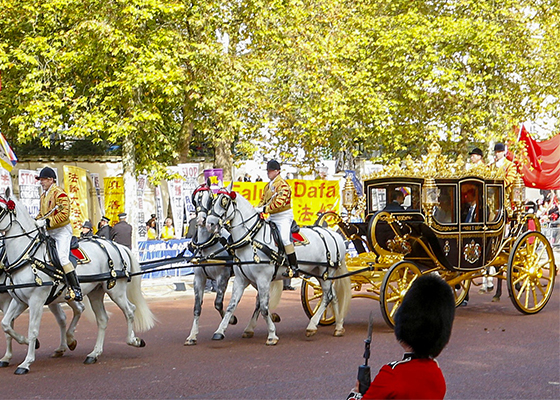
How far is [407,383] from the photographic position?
3.48 m

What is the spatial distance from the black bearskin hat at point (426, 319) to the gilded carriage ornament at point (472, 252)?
8555mm

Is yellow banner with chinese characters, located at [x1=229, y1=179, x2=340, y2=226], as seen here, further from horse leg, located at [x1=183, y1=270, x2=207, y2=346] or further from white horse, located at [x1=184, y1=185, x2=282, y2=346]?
horse leg, located at [x1=183, y1=270, x2=207, y2=346]

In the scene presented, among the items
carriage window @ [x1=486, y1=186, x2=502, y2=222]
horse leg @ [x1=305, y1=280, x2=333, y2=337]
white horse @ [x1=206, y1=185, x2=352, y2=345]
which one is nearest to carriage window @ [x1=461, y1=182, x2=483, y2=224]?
carriage window @ [x1=486, y1=186, x2=502, y2=222]

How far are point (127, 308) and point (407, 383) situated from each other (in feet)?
22.7

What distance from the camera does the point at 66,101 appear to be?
67.1 ft

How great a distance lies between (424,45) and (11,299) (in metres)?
18.6

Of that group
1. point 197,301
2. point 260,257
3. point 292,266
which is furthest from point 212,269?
point 292,266

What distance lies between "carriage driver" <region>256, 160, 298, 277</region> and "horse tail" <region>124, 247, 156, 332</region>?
1826 millimetres

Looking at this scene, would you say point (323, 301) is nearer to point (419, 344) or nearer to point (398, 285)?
point (398, 285)

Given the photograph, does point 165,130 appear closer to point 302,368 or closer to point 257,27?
point 257,27

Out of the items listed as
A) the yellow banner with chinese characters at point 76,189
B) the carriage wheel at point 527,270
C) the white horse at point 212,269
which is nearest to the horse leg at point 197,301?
the white horse at point 212,269

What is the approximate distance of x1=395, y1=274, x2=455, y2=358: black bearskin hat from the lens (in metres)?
3.63

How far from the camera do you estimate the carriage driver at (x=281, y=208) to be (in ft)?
34.7

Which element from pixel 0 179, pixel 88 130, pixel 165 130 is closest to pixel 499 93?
pixel 165 130
